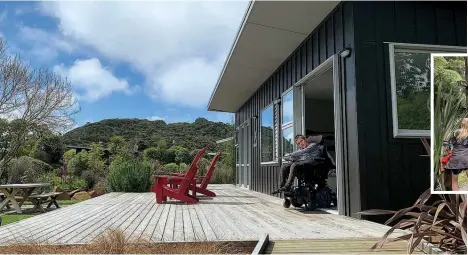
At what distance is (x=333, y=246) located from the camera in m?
2.84

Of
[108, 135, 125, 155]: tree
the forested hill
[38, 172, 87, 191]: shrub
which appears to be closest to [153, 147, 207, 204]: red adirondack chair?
[38, 172, 87, 191]: shrub

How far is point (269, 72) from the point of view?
8430 millimetres

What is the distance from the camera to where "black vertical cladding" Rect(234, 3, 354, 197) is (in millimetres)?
4988

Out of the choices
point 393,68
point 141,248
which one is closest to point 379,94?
point 393,68

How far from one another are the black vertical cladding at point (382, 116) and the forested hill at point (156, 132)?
22.1 metres

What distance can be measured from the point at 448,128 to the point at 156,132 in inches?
1097

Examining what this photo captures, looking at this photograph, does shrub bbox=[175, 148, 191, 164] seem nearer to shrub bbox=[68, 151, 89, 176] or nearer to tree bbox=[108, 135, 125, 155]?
tree bbox=[108, 135, 125, 155]

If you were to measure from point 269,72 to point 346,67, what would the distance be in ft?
12.5

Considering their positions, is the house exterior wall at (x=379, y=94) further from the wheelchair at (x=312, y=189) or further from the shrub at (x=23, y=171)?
the shrub at (x=23, y=171)

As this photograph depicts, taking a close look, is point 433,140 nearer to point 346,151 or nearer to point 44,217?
point 346,151

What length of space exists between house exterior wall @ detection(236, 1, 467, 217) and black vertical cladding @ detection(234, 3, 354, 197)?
70 mm

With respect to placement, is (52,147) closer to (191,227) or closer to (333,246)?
(191,227)

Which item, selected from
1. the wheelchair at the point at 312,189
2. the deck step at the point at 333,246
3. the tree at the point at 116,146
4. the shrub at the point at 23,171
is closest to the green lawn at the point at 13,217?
the wheelchair at the point at 312,189

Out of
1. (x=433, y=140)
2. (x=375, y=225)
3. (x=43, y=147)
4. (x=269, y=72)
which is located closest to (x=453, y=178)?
(x=433, y=140)
